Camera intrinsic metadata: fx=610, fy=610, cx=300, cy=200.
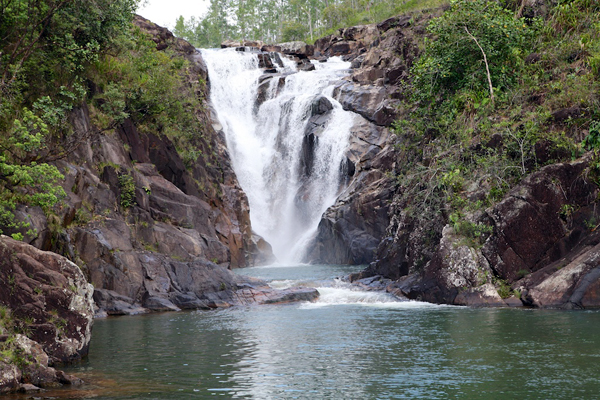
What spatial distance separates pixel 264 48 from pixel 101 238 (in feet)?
161

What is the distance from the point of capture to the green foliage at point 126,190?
28.8m

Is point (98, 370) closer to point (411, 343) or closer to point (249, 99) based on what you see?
point (411, 343)

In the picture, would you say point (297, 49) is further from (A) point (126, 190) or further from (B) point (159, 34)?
(A) point (126, 190)

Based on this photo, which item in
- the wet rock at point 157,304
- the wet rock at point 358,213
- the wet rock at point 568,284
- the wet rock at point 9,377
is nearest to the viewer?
the wet rock at point 9,377

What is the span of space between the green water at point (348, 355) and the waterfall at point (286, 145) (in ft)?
81.4

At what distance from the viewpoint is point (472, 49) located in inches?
1232

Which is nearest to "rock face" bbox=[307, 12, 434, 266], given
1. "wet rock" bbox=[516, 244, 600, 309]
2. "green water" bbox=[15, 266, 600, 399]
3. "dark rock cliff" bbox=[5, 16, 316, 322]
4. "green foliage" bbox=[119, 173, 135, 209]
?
"dark rock cliff" bbox=[5, 16, 316, 322]

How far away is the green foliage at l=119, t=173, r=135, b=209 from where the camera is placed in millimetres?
28844

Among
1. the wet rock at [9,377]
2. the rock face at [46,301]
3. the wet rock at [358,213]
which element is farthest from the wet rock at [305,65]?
the wet rock at [9,377]

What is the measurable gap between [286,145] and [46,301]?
37.7 meters

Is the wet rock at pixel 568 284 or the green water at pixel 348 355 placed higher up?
the wet rock at pixel 568 284

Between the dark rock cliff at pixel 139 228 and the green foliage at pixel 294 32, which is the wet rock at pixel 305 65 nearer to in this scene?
the dark rock cliff at pixel 139 228

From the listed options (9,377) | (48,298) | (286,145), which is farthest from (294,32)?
(9,377)

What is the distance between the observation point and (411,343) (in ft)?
54.1
